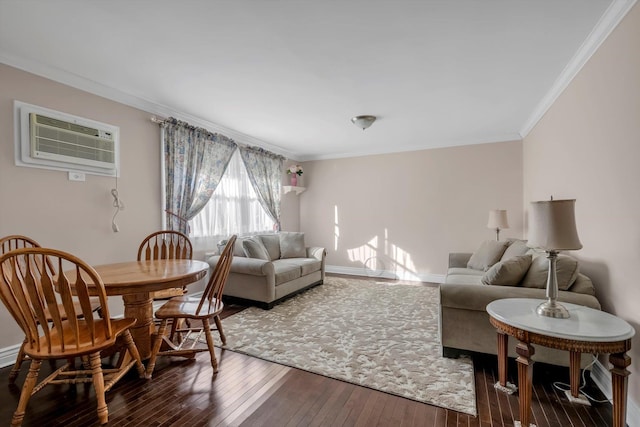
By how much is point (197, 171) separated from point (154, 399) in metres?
2.79

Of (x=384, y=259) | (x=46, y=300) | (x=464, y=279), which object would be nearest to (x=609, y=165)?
(x=464, y=279)

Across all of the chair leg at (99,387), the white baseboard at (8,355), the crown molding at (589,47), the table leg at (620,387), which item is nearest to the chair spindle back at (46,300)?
the chair leg at (99,387)

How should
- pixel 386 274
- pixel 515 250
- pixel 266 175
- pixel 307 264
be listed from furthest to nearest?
pixel 386 274, pixel 266 175, pixel 307 264, pixel 515 250

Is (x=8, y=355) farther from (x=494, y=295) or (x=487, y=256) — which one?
(x=487, y=256)

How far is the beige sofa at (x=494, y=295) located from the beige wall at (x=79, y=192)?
130 inches

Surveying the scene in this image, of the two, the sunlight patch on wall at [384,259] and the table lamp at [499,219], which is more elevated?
the table lamp at [499,219]

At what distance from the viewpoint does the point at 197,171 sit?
3.99m

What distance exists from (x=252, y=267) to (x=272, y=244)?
1.09 metres

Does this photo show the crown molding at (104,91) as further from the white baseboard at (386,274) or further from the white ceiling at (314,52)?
the white baseboard at (386,274)

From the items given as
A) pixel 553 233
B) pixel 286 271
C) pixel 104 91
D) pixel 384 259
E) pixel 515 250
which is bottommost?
pixel 384 259

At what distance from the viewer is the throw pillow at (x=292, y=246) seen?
15.8 feet

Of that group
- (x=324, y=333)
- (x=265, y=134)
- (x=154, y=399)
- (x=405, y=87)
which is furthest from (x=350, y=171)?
(x=154, y=399)

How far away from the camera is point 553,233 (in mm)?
1661

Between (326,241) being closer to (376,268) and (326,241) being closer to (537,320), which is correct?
(376,268)
